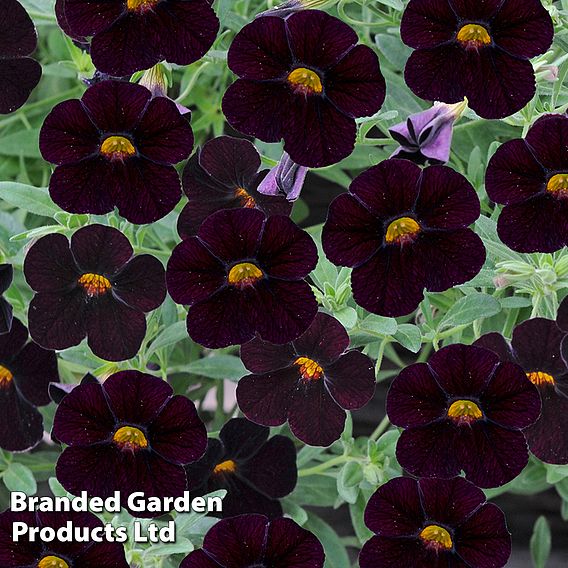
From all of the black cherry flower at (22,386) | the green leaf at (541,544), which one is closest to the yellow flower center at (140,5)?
the black cherry flower at (22,386)

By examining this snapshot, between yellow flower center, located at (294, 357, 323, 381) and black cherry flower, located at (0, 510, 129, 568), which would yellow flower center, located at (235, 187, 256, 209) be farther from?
black cherry flower, located at (0, 510, 129, 568)

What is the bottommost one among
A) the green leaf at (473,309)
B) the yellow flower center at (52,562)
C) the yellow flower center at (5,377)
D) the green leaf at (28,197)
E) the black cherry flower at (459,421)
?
the yellow flower center at (52,562)

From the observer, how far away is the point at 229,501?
3.15 feet

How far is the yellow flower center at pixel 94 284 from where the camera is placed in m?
0.87

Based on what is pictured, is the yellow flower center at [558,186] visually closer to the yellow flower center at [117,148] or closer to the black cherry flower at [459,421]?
the black cherry flower at [459,421]

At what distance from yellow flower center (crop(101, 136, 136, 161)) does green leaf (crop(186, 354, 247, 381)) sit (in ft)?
1.23

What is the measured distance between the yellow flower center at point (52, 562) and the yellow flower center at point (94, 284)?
0.70 feet

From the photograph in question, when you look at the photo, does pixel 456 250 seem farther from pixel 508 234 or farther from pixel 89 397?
pixel 89 397

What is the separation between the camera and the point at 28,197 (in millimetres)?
956

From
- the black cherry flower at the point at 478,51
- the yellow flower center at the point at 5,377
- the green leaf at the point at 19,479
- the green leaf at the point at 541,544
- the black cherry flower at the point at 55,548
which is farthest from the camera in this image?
the green leaf at the point at 541,544

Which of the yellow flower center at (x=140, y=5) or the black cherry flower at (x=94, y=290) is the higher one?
the yellow flower center at (x=140, y=5)

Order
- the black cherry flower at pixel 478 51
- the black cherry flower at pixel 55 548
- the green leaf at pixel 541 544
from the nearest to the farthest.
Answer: the black cherry flower at pixel 478 51 < the black cherry flower at pixel 55 548 < the green leaf at pixel 541 544

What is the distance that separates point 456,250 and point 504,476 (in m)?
0.17

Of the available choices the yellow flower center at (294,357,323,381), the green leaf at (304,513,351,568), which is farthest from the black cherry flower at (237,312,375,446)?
the green leaf at (304,513,351,568)
